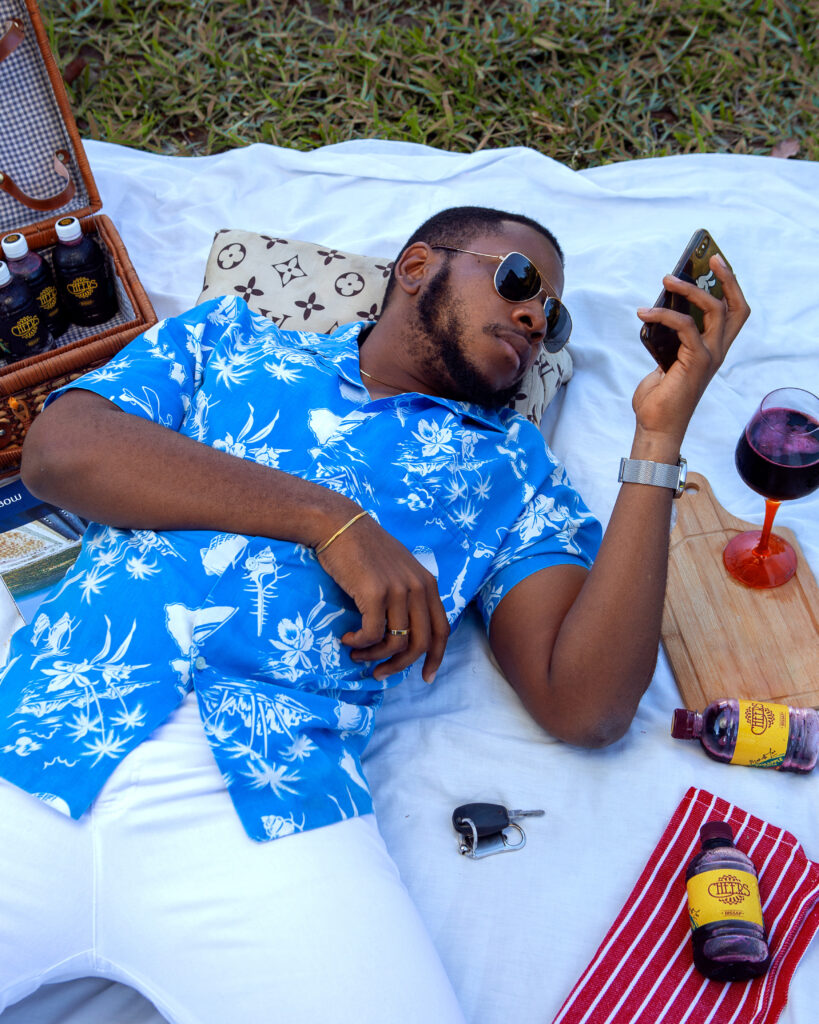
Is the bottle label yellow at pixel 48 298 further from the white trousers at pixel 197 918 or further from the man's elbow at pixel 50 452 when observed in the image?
the white trousers at pixel 197 918

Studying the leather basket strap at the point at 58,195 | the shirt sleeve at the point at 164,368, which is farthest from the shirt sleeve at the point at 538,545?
the leather basket strap at the point at 58,195

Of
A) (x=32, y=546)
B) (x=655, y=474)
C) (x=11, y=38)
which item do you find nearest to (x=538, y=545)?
(x=655, y=474)

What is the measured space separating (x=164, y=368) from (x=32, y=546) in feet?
2.43

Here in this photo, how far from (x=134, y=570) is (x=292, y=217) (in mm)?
1883

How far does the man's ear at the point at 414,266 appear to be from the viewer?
97.1 inches

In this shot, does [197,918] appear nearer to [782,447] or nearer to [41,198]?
[782,447]

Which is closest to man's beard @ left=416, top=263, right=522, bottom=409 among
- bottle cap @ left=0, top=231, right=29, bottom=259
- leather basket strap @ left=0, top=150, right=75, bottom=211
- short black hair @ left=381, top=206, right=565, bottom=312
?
short black hair @ left=381, top=206, right=565, bottom=312

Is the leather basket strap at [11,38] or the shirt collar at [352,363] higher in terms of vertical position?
the leather basket strap at [11,38]

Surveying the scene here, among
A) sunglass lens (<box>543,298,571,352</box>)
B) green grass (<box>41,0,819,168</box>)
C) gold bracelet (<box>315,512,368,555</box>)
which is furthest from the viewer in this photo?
green grass (<box>41,0,819,168</box>)

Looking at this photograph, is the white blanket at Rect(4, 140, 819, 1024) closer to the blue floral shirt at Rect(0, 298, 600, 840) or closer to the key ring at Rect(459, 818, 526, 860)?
the key ring at Rect(459, 818, 526, 860)

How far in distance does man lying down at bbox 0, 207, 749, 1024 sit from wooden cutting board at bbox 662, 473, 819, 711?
328mm

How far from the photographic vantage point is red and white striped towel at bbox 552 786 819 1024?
5.66 feet

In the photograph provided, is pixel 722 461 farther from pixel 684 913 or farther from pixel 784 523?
pixel 684 913

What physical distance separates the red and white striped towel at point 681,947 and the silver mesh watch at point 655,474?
72 cm
